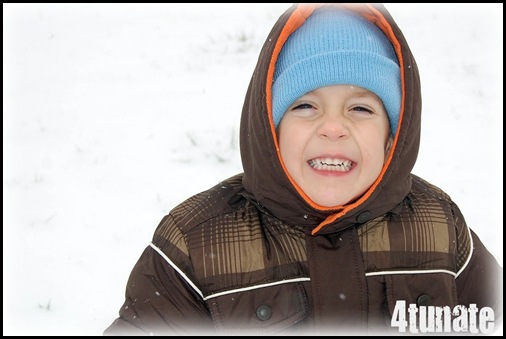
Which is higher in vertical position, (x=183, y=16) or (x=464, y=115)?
(x=183, y=16)

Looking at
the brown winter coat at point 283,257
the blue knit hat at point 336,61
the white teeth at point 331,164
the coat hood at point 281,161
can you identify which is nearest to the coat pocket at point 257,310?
the brown winter coat at point 283,257

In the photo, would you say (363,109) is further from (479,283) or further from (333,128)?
(479,283)

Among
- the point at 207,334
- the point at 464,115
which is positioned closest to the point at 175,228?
the point at 207,334

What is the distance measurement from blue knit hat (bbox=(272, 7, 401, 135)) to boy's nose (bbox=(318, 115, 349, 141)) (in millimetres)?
101

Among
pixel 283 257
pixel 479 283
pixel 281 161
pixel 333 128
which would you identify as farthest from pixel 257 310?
pixel 479 283

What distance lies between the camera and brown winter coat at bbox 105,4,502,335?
1955mm

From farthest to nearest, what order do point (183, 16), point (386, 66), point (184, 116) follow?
1. point (183, 16)
2. point (184, 116)
3. point (386, 66)

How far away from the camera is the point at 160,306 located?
6.42 ft

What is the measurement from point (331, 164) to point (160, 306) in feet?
2.15

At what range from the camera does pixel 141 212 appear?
2.98 m

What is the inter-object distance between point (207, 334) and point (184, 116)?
184 cm

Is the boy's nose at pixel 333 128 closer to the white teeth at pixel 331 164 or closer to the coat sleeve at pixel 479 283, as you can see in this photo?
the white teeth at pixel 331 164

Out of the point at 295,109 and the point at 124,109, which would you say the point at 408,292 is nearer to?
the point at 295,109

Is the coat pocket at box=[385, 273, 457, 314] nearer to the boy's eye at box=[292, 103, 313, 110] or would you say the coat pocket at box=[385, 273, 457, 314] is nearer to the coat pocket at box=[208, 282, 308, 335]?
the coat pocket at box=[208, 282, 308, 335]
